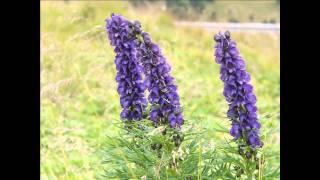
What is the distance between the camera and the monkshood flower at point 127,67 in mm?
2605

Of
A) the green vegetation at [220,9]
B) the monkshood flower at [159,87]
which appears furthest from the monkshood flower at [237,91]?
the green vegetation at [220,9]

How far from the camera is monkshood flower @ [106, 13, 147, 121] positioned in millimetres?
2605

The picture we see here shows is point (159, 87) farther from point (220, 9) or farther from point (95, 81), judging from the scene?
point (220, 9)

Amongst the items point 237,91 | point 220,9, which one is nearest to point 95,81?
point 237,91

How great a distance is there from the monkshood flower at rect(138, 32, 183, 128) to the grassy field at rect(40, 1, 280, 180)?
117cm

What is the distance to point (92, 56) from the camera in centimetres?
643

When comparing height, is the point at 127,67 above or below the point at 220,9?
below

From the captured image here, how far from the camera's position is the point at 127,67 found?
267cm

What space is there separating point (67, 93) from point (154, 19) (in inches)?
137

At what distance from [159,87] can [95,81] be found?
13.2 ft

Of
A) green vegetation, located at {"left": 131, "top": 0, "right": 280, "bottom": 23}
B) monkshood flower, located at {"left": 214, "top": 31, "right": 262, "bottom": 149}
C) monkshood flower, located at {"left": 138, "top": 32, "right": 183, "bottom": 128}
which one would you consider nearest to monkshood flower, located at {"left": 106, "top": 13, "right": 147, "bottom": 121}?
monkshood flower, located at {"left": 138, "top": 32, "right": 183, "bottom": 128}

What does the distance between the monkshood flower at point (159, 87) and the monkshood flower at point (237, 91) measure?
0.20 meters
